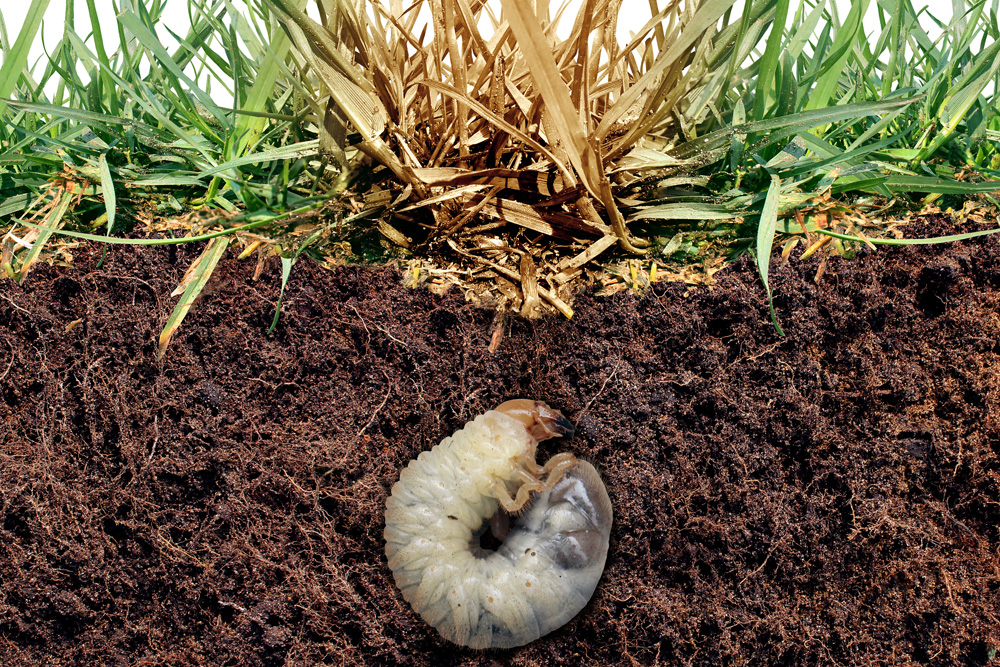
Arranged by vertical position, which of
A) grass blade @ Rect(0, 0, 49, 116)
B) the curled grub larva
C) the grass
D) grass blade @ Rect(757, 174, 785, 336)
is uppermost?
grass blade @ Rect(0, 0, 49, 116)

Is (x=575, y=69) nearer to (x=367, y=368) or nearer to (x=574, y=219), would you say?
(x=574, y=219)

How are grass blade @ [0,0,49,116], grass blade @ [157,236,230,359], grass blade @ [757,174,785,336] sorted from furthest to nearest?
grass blade @ [0,0,49,116] → grass blade @ [157,236,230,359] → grass blade @ [757,174,785,336]

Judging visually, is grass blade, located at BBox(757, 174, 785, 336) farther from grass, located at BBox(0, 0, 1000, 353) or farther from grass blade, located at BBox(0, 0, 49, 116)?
grass blade, located at BBox(0, 0, 49, 116)

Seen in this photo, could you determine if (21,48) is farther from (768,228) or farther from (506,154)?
(768,228)

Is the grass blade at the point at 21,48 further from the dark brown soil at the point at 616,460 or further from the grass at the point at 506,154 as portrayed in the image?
the dark brown soil at the point at 616,460

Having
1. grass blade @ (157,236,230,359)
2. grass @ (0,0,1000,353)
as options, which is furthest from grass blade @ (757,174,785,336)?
grass blade @ (157,236,230,359)

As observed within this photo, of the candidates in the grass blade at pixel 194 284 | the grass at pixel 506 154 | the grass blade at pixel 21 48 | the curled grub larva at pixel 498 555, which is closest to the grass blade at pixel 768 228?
the grass at pixel 506 154

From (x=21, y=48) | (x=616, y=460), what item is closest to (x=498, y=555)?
(x=616, y=460)
